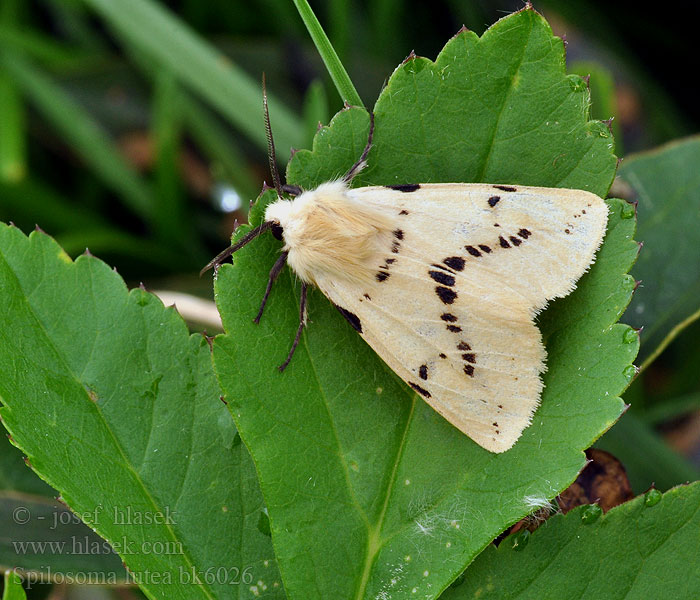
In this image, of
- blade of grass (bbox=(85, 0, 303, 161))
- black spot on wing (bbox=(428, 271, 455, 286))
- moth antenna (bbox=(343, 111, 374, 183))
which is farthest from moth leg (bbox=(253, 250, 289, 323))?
blade of grass (bbox=(85, 0, 303, 161))

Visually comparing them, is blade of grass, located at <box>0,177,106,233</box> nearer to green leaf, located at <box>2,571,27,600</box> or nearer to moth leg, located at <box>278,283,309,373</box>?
moth leg, located at <box>278,283,309,373</box>

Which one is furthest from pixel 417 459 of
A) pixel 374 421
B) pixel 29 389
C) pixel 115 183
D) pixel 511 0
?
pixel 511 0

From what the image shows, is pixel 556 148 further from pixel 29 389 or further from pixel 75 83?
pixel 75 83

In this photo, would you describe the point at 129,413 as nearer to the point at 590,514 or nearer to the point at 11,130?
the point at 590,514

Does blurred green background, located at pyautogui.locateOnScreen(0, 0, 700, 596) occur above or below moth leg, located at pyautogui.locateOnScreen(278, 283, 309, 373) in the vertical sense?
above

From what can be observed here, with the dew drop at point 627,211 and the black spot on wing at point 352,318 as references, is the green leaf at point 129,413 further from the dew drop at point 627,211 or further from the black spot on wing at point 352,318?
the dew drop at point 627,211

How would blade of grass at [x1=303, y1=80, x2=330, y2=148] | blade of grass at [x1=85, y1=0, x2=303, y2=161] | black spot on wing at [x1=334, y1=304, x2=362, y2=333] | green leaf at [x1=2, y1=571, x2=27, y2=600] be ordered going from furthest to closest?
blade of grass at [x1=85, y1=0, x2=303, y2=161] < blade of grass at [x1=303, y1=80, x2=330, y2=148] < black spot on wing at [x1=334, y1=304, x2=362, y2=333] < green leaf at [x1=2, y1=571, x2=27, y2=600]
